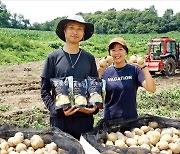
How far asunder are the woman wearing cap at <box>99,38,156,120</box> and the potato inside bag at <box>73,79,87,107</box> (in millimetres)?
374

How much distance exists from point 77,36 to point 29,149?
0.97 m

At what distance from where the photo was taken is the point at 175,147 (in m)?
2.88

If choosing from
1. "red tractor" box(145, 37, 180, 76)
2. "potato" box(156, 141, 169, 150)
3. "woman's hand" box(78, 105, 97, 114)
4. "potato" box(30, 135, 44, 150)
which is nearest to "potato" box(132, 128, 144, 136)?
"potato" box(156, 141, 169, 150)

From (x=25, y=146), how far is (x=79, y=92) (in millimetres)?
600

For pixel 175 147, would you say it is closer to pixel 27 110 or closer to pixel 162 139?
pixel 162 139

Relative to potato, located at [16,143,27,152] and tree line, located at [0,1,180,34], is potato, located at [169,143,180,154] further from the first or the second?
tree line, located at [0,1,180,34]

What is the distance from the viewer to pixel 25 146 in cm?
284

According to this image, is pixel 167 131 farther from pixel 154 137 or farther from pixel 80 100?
pixel 80 100

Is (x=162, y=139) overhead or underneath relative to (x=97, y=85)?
underneath

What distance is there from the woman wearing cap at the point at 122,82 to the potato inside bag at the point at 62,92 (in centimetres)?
49

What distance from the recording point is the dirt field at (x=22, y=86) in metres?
8.37

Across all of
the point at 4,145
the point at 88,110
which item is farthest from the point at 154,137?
the point at 4,145

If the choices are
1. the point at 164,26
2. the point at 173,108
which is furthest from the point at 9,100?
the point at 164,26

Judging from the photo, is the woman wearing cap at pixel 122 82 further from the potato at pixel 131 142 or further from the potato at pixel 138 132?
the potato at pixel 131 142
